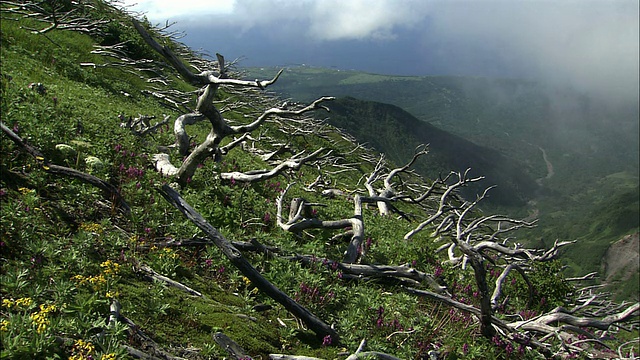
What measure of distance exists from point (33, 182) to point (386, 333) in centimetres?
591

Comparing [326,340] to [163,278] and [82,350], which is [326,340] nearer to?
[163,278]

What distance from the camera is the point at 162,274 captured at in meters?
5.48

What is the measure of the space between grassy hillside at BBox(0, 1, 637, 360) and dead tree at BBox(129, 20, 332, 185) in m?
0.49

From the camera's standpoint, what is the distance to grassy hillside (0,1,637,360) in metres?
3.72

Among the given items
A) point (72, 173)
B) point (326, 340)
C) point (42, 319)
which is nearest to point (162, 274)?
point (42, 319)

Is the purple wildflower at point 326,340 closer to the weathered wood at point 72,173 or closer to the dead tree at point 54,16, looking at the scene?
the weathered wood at point 72,173

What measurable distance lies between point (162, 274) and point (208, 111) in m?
4.49

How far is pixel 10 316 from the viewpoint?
3.20 metres

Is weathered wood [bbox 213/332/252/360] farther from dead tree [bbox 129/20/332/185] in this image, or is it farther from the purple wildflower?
dead tree [bbox 129/20/332/185]

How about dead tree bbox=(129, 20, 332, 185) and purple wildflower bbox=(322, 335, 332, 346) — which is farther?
dead tree bbox=(129, 20, 332, 185)

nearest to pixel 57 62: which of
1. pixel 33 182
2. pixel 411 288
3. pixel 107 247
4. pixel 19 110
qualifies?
pixel 19 110

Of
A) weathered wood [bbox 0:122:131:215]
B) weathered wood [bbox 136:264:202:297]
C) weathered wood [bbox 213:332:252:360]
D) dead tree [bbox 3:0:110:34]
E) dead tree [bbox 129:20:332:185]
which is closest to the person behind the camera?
weathered wood [bbox 213:332:252:360]

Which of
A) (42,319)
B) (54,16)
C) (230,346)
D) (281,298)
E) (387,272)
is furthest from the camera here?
(54,16)

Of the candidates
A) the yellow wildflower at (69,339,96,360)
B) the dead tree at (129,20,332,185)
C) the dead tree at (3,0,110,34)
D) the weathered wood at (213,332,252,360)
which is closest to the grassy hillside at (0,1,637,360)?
the yellow wildflower at (69,339,96,360)
